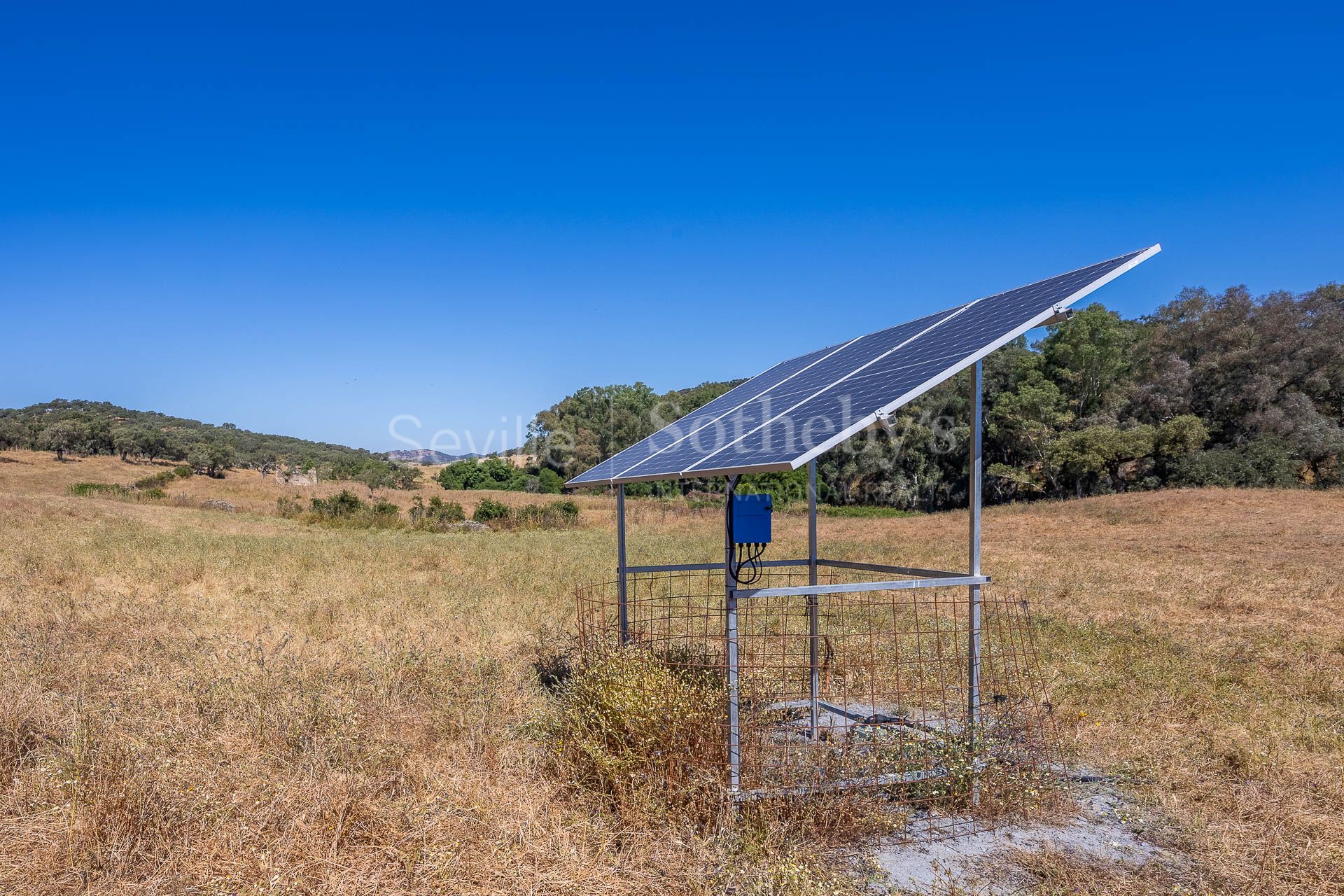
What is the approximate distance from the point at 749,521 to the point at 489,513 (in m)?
26.8

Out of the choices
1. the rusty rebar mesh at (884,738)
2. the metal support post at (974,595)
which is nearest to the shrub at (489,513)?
the rusty rebar mesh at (884,738)

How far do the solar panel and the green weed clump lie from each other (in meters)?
1.30

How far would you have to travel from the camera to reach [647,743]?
4516 millimetres

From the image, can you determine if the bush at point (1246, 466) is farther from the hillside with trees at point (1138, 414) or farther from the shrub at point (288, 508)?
the shrub at point (288, 508)

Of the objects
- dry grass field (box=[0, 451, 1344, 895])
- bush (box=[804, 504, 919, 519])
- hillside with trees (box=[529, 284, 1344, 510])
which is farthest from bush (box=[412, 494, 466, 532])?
hillside with trees (box=[529, 284, 1344, 510])

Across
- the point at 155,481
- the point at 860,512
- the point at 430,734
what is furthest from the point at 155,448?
the point at 430,734

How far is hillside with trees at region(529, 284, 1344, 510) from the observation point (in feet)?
117

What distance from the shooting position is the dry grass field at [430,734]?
3869mm

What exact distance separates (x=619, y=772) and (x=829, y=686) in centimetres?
369

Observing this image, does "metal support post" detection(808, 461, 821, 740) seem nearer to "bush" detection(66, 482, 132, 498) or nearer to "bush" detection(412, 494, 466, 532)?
"bush" detection(412, 494, 466, 532)

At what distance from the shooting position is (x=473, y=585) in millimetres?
13039

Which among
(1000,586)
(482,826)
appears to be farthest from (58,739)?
(1000,586)

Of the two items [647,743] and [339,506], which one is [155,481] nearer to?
[339,506]

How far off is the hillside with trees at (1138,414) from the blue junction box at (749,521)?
35.5 m
